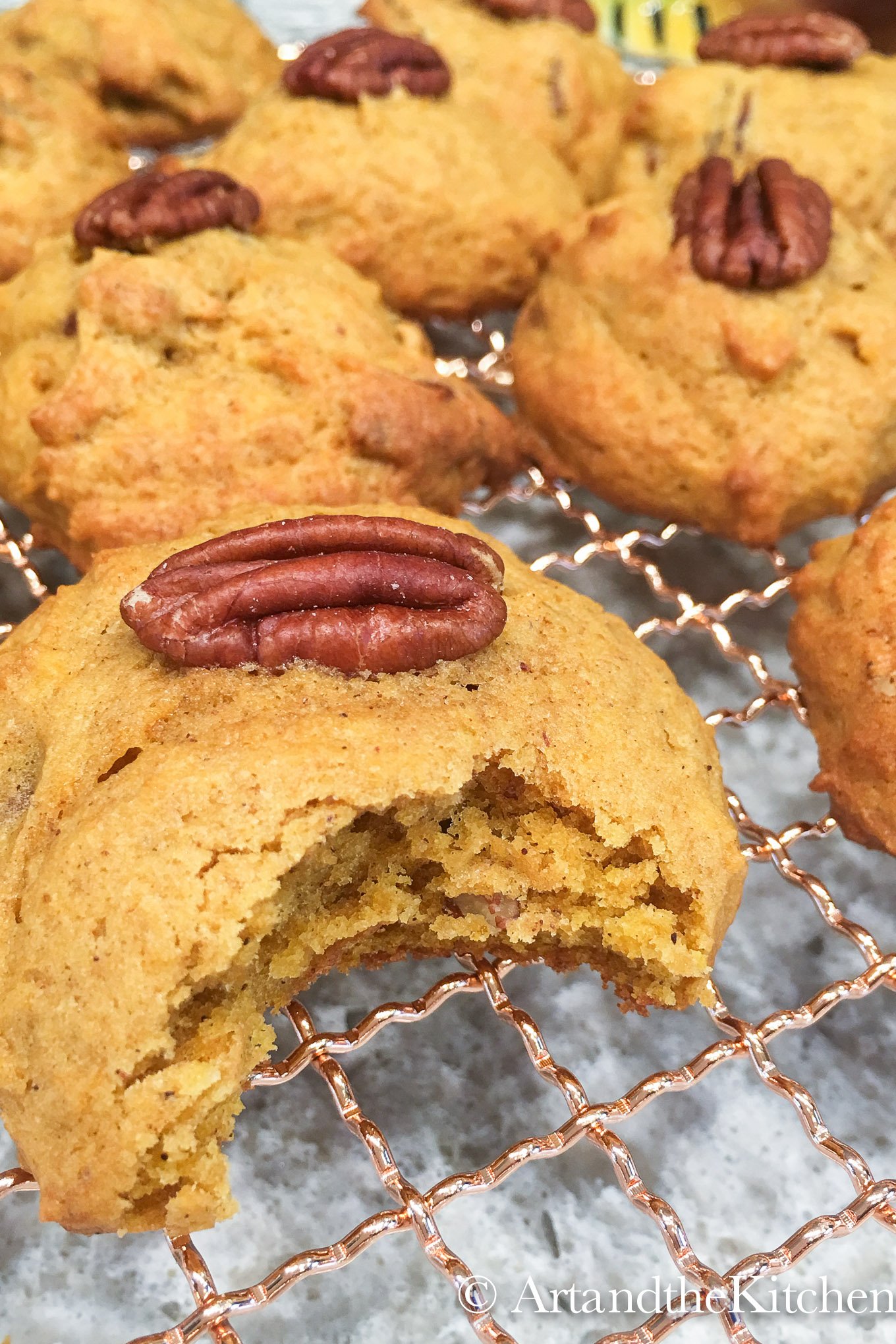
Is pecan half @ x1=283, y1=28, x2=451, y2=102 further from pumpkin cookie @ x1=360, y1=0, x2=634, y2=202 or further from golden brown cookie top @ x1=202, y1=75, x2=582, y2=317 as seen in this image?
pumpkin cookie @ x1=360, y1=0, x2=634, y2=202

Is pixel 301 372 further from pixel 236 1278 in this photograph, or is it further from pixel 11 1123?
pixel 236 1278

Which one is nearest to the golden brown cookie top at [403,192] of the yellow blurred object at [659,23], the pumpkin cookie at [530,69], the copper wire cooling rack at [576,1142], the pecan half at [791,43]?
the pumpkin cookie at [530,69]

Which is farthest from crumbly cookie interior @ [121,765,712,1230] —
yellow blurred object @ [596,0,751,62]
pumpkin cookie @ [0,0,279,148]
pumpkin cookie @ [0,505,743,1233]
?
yellow blurred object @ [596,0,751,62]

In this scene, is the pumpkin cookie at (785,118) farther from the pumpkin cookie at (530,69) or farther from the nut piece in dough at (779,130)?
the pumpkin cookie at (530,69)

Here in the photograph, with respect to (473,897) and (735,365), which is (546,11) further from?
(473,897)

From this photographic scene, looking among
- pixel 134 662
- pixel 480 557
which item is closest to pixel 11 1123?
pixel 134 662
